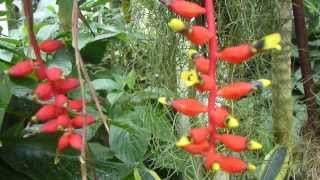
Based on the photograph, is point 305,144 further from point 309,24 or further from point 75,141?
point 75,141

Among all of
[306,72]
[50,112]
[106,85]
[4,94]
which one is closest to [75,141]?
[50,112]

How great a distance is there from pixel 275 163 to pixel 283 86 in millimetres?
A: 160

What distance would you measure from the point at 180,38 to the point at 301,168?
0.35 metres

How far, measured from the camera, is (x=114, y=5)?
131cm

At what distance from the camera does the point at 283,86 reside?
0.95m

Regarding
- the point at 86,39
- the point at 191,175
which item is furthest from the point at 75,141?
the point at 86,39

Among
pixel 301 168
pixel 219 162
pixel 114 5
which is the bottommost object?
pixel 301 168

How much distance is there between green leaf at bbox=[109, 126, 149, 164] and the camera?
0.81 meters

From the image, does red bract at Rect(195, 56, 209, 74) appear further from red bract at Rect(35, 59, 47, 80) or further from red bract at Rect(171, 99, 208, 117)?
red bract at Rect(35, 59, 47, 80)

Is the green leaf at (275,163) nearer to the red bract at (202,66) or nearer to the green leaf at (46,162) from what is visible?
the green leaf at (46,162)

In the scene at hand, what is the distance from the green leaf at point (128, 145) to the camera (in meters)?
0.81

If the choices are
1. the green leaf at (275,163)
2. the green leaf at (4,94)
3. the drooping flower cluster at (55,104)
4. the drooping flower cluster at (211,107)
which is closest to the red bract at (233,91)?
the drooping flower cluster at (211,107)

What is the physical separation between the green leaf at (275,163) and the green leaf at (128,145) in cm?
21

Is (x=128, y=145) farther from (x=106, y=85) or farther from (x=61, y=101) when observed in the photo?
(x=61, y=101)
